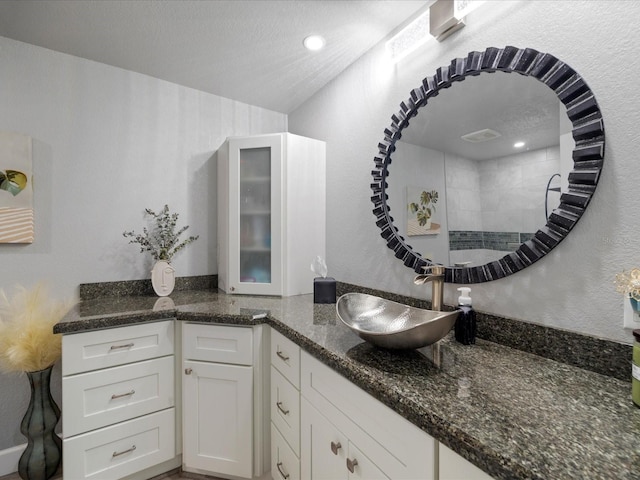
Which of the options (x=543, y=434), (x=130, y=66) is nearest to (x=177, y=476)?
(x=543, y=434)

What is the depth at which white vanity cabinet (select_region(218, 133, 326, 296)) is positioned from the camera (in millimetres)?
1967

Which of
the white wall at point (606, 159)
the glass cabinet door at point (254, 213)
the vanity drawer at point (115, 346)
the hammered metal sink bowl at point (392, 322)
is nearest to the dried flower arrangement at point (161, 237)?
the glass cabinet door at point (254, 213)

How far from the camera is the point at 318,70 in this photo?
6.42 ft

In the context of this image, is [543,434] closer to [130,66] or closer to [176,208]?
[176,208]

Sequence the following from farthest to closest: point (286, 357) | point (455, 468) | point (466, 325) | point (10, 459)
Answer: point (10, 459)
point (286, 357)
point (466, 325)
point (455, 468)

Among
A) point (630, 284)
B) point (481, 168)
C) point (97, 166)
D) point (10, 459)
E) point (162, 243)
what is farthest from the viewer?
point (162, 243)

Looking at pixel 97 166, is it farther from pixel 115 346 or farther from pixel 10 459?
pixel 10 459

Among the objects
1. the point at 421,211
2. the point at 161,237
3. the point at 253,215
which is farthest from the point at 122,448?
the point at 421,211

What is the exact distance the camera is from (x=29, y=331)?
1.48 m

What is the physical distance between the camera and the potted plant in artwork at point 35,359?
4.85ft

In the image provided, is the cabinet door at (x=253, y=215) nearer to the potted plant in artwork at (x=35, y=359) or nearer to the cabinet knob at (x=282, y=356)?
the cabinet knob at (x=282, y=356)

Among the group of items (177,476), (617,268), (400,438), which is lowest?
(177,476)

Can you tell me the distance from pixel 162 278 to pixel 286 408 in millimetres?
1143

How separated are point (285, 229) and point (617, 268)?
1.53 meters
